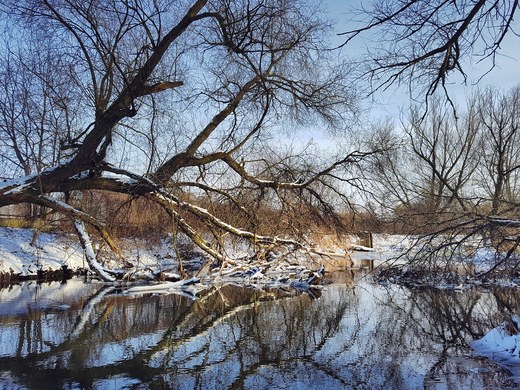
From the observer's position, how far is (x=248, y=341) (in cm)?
713

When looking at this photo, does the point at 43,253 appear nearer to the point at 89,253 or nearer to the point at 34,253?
the point at 34,253

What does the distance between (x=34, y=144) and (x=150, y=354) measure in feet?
35.8

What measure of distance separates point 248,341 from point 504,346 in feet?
12.3

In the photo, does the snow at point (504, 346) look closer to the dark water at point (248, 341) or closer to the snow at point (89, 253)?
the dark water at point (248, 341)

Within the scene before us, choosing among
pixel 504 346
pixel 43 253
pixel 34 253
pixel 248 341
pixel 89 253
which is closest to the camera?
pixel 504 346

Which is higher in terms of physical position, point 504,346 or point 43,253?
point 43,253

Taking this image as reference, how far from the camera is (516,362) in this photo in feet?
19.4

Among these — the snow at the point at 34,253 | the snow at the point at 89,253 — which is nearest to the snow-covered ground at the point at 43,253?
the snow at the point at 34,253

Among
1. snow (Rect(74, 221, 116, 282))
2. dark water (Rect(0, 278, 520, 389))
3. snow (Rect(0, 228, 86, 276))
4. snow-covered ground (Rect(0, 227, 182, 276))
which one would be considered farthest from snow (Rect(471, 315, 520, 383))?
snow (Rect(0, 228, 86, 276))

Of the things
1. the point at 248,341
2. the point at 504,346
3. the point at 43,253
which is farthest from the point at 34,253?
the point at 504,346

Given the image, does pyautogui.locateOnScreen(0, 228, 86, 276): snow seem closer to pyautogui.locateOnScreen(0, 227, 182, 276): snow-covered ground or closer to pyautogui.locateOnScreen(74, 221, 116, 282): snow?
pyautogui.locateOnScreen(0, 227, 182, 276): snow-covered ground

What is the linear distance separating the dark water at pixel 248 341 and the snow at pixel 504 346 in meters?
0.21

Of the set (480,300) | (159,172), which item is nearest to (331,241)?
(480,300)

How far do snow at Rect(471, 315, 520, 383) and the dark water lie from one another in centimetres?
21
